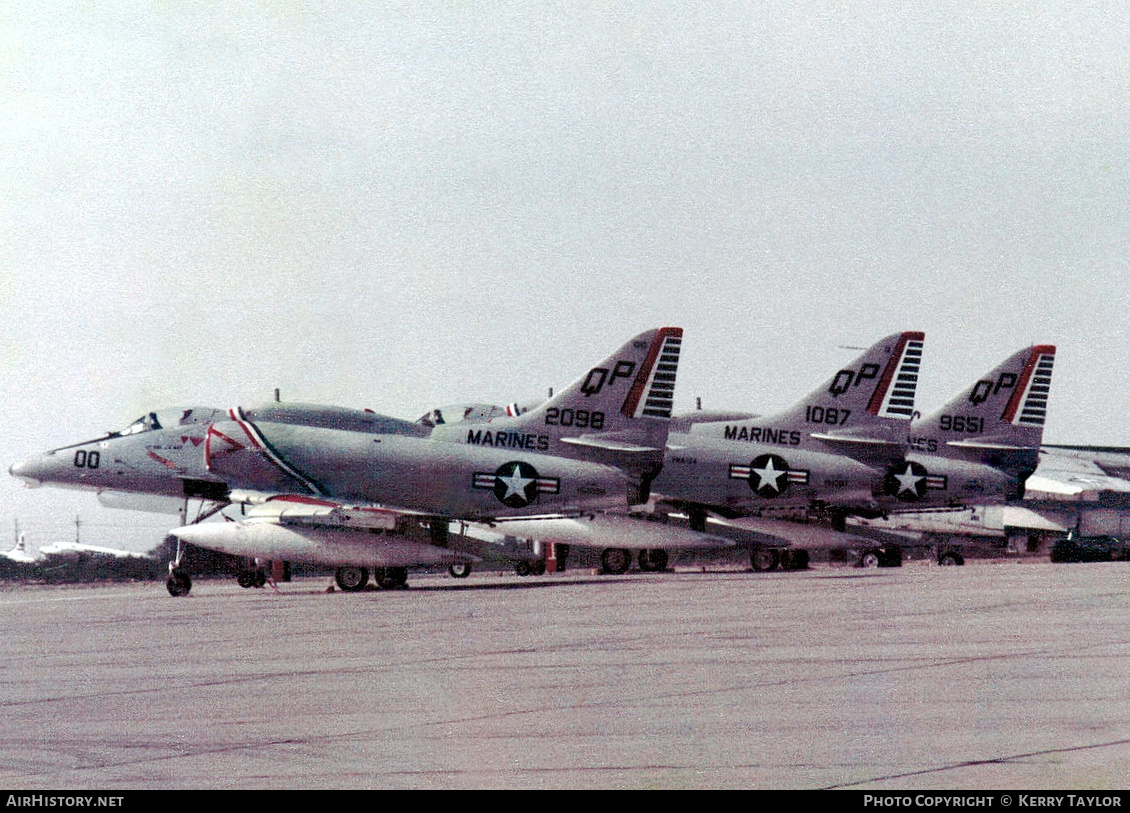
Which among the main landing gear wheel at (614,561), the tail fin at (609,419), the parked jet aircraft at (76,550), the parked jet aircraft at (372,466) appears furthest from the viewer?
the parked jet aircraft at (76,550)

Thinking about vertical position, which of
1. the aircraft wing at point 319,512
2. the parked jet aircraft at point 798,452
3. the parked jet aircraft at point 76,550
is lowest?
the parked jet aircraft at point 76,550

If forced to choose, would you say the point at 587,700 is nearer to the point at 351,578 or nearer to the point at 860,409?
the point at 351,578

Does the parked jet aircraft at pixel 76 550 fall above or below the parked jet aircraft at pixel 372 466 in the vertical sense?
below

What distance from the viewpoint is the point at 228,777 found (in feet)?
23.0

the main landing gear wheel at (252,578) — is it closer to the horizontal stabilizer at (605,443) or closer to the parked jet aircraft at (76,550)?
the horizontal stabilizer at (605,443)

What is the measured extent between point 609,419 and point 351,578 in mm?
6474

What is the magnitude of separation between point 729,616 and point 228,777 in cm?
1084

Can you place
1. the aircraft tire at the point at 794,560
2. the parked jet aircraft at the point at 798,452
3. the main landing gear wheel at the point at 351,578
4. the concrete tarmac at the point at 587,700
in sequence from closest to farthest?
the concrete tarmac at the point at 587,700 → the main landing gear wheel at the point at 351,578 → the parked jet aircraft at the point at 798,452 → the aircraft tire at the point at 794,560

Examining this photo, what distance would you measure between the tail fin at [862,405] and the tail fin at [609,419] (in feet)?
21.2

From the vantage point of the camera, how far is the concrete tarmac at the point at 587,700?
6973mm

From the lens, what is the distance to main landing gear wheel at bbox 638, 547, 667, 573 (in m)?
39.4

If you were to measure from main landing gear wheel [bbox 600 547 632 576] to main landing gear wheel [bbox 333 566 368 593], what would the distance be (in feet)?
29.6

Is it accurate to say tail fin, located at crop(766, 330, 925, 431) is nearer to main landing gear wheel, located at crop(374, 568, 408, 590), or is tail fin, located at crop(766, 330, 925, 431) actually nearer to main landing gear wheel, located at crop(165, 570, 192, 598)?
main landing gear wheel, located at crop(374, 568, 408, 590)

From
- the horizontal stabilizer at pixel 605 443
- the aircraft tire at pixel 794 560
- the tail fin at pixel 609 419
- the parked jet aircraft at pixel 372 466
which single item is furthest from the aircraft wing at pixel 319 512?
the aircraft tire at pixel 794 560
